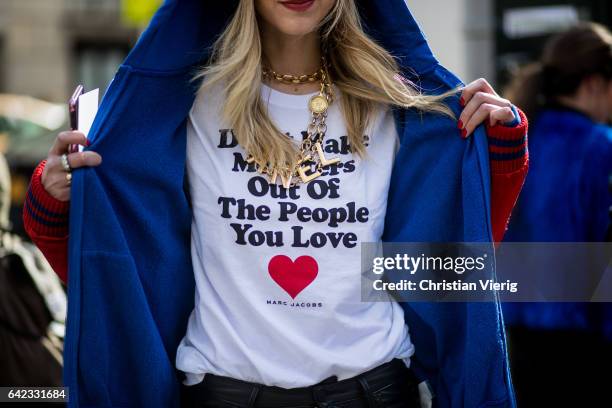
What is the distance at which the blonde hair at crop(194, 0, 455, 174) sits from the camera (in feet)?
7.47

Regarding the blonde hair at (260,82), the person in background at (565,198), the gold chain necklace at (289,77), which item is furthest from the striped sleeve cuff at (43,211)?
the person in background at (565,198)

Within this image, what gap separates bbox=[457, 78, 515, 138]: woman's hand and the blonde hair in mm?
54

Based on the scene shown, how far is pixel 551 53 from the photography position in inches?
162

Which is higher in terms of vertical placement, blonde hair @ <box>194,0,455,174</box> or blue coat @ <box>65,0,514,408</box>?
blonde hair @ <box>194,0,455,174</box>

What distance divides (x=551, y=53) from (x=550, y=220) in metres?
0.81

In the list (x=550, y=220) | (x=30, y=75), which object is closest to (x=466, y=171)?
(x=550, y=220)

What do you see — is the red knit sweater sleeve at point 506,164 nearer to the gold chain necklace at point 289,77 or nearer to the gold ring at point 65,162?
the gold chain necklace at point 289,77

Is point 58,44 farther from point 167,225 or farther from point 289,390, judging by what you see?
point 289,390

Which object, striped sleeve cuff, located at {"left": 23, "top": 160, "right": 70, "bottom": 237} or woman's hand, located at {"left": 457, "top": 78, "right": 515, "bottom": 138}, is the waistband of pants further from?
woman's hand, located at {"left": 457, "top": 78, "right": 515, "bottom": 138}

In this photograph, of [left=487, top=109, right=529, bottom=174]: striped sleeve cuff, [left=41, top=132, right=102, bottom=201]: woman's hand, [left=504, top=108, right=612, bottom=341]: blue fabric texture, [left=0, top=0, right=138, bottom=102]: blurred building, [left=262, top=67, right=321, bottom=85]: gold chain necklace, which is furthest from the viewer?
[left=0, top=0, right=138, bottom=102]: blurred building

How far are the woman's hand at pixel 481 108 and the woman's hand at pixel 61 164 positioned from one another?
0.94 metres

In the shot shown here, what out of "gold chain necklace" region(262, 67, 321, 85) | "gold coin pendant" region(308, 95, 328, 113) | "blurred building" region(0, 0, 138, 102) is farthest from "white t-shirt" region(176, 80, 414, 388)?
"blurred building" region(0, 0, 138, 102)

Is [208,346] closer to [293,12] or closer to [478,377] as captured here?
[478,377]

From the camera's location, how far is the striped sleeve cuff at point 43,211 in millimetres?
2211
